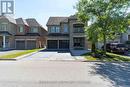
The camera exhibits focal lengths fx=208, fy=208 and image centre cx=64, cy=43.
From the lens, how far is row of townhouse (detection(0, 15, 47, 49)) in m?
47.5

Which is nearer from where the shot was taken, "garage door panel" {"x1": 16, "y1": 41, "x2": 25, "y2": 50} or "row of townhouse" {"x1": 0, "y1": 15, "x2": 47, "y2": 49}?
"row of townhouse" {"x1": 0, "y1": 15, "x2": 47, "y2": 49}

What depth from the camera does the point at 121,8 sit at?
78.1 ft

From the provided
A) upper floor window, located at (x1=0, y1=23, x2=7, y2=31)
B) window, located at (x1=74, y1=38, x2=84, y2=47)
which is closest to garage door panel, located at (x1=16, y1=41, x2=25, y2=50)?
upper floor window, located at (x1=0, y1=23, x2=7, y2=31)

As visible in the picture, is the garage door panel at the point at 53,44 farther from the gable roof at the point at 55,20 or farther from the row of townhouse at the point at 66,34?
the gable roof at the point at 55,20

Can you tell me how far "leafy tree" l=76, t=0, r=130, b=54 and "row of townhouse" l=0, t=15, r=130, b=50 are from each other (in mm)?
17604

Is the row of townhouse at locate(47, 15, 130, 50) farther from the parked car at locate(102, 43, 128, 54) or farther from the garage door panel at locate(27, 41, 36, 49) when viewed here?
the parked car at locate(102, 43, 128, 54)

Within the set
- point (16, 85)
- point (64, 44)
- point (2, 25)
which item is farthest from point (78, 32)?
point (16, 85)

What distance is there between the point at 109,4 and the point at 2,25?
3090 centimetres

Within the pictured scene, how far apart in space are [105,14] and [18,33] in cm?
3197

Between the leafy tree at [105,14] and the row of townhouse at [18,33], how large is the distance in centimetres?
2623

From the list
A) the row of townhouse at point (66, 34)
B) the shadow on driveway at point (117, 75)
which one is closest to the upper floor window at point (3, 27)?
the row of townhouse at point (66, 34)

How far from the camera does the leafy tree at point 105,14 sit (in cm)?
2359

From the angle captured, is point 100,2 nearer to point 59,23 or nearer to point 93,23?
point 93,23

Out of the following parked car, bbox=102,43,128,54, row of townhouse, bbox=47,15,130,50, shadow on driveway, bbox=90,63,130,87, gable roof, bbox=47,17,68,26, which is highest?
gable roof, bbox=47,17,68,26
